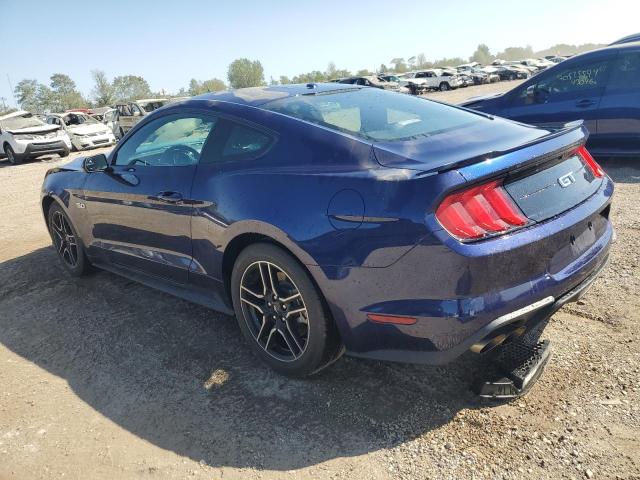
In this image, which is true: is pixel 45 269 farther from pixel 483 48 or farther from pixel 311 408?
pixel 483 48

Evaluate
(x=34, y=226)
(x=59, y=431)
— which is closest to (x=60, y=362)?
(x=59, y=431)

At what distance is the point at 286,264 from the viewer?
258cm

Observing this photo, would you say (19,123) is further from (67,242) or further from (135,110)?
(67,242)

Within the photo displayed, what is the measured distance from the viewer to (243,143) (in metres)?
2.93

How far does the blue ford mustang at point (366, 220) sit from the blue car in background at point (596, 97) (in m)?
4.31

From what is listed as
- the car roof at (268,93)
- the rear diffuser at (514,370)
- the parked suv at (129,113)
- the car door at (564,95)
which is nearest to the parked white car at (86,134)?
the parked suv at (129,113)

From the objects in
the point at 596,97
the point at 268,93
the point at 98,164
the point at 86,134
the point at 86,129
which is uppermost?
the point at 268,93

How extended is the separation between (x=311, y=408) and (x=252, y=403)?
12.9 inches

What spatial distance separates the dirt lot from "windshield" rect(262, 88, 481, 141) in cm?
132

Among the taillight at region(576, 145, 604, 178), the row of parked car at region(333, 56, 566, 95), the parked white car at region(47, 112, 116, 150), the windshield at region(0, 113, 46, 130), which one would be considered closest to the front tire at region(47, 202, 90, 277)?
the taillight at region(576, 145, 604, 178)

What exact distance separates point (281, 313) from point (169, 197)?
1.11m

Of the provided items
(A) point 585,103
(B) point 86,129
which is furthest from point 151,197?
(B) point 86,129

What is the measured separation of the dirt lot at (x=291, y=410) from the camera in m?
2.20

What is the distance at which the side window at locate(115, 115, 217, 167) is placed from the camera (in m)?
3.25
